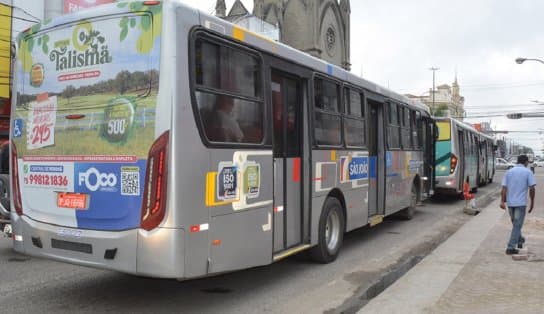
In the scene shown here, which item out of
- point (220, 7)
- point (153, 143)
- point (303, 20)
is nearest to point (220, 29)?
point (153, 143)

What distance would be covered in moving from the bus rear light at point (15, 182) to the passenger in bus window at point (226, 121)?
7.96ft

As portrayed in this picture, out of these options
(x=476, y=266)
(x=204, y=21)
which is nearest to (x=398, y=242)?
(x=476, y=266)

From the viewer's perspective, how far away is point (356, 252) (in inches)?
358

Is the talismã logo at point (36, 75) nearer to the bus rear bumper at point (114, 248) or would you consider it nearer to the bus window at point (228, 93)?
the bus rear bumper at point (114, 248)

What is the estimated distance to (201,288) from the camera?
648 cm

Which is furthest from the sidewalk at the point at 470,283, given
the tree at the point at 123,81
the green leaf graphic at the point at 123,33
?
the green leaf graphic at the point at 123,33

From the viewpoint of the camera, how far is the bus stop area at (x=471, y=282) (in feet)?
18.2

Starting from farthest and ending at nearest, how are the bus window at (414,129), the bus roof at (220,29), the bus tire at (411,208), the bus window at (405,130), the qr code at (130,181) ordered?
the bus tire at (411,208), the bus window at (414,129), the bus window at (405,130), the bus roof at (220,29), the qr code at (130,181)

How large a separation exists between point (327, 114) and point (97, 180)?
3877 mm

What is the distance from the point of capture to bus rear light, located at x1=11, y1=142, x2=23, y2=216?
5.79 metres

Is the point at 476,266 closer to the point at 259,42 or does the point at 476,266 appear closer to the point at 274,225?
the point at 274,225

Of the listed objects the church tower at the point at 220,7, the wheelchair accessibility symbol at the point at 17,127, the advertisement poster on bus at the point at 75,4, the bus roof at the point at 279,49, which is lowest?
the wheelchair accessibility symbol at the point at 17,127

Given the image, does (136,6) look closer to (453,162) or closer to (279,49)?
(279,49)

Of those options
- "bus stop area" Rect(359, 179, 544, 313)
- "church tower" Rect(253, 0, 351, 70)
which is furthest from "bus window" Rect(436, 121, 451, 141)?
"church tower" Rect(253, 0, 351, 70)
